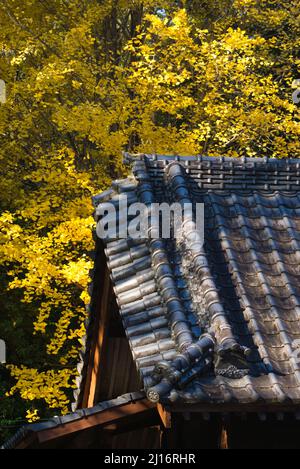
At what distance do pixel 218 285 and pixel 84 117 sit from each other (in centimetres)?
930

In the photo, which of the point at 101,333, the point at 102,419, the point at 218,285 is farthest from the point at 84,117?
the point at 102,419

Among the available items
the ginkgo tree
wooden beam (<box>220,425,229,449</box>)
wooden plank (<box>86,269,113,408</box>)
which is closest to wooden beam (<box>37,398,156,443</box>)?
wooden beam (<box>220,425,229,449</box>)

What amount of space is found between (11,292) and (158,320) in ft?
45.3

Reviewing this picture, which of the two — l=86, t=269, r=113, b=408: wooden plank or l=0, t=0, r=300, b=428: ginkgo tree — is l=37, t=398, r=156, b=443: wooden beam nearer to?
l=86, t=269, r=113, b=408: wooden plank

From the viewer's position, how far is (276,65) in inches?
856

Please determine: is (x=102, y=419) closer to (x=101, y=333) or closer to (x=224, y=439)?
(x=224, y=439)

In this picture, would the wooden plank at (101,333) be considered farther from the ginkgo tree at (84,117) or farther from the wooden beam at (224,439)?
the wooden beam at (224,439)

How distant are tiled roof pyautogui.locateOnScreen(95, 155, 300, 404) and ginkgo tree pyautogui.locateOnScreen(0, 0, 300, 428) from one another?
5255mm

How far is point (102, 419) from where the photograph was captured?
6473 millimetres

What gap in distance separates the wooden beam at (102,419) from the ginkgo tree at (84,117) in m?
6.22

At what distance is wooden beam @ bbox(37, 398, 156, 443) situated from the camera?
20.9 ft

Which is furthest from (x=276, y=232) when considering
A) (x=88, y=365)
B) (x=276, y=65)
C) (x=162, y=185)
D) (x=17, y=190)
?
(x=276, y=65)

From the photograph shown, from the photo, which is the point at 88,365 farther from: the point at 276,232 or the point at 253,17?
the point at 253,17

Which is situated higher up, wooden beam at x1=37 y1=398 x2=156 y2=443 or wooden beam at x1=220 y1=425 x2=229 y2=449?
wooden beam at x1=37 y1=398 x2=156 y2=443
